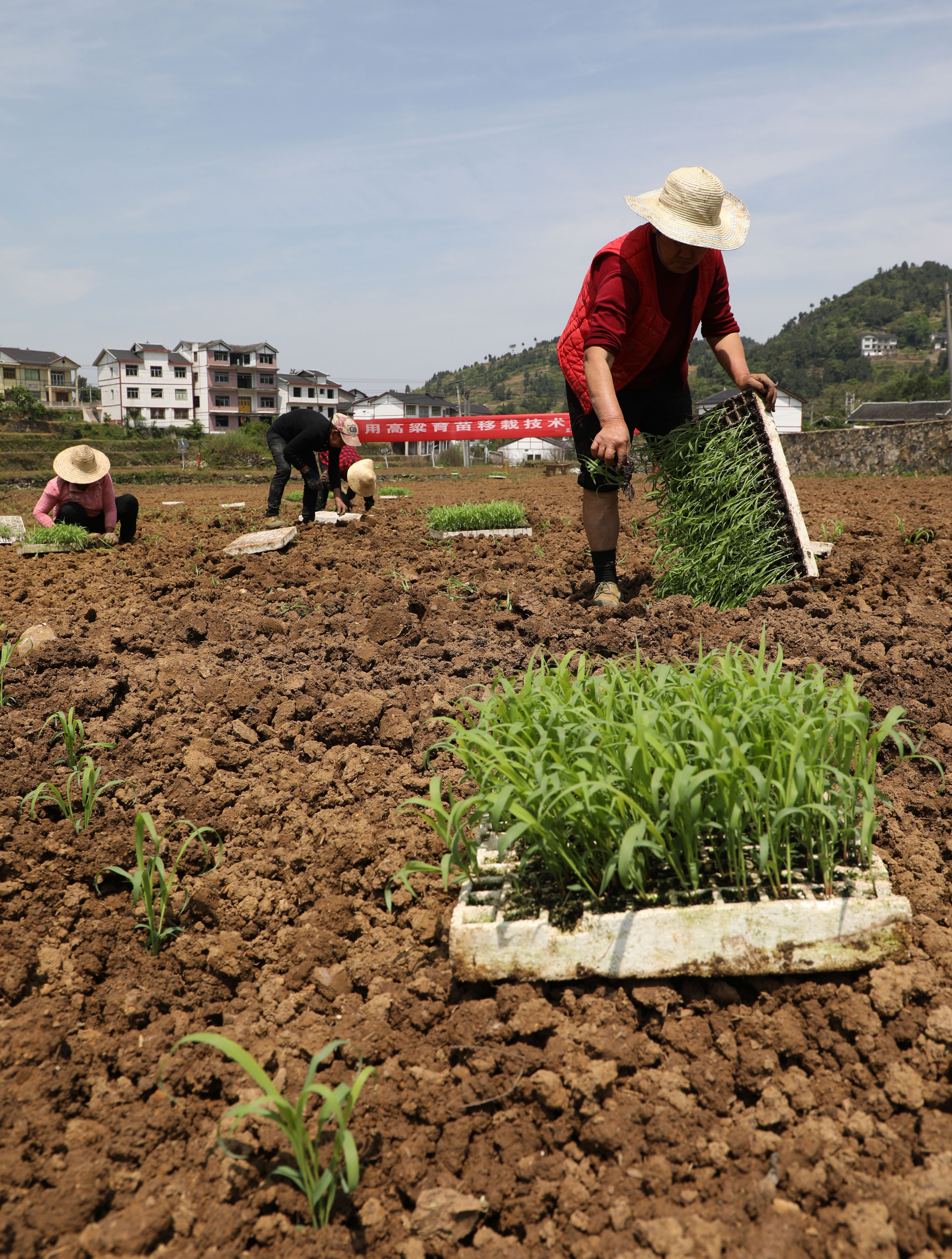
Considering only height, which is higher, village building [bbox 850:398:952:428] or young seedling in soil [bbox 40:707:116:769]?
village building [bbox 850:398:952:428]

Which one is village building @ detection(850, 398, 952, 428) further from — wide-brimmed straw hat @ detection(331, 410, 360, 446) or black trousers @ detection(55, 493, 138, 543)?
black trousers @ detection(55, 493, 138, 543)

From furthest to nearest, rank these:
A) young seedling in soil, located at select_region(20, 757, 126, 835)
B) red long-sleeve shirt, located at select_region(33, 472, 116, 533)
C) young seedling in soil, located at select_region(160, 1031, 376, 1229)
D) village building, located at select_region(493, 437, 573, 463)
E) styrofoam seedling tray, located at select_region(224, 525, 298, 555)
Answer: village building, located at select_region(493, 437, 573, 463) < red long-sleeve shirt, located at select_region(33, 472, 116, 533) < styrofoam seedling tray, located at select_region(224, 525, 298, 555) < young seedling in soil, located at select_region(20, 757, 126, 835) < young seedling in soil, located at select_region(160, 1031, 376, 1229)

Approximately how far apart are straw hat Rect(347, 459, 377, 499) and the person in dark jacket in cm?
30

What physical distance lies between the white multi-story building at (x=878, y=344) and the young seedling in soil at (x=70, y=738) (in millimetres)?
157304

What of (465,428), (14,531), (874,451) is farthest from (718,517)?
(465,428)

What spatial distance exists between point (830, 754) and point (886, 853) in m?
0.40

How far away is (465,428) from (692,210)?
23318mm

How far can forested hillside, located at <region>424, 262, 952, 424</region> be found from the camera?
10419cm

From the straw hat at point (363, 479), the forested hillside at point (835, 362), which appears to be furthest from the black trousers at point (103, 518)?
the forested hillside at point (835, 362)

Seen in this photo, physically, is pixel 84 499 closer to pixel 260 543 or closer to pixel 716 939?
pixel 260 543

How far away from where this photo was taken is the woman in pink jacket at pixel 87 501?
6734 millimetres

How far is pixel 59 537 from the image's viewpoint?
6.53 meters

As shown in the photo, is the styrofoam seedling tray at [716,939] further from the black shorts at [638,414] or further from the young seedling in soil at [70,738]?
the black shorts at [638,414]

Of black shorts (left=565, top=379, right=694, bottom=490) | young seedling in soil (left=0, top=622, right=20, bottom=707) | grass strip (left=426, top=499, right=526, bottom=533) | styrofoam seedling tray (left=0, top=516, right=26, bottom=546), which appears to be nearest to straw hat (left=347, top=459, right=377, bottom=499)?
grass strip (left=426, top=499, right=526, bottom=533)
